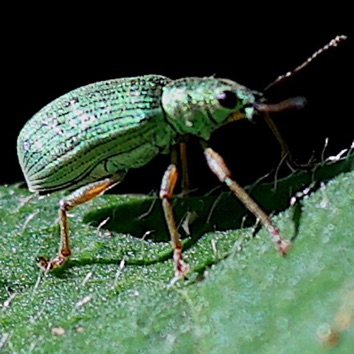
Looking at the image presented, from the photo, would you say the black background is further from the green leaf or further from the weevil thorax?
the green leaf

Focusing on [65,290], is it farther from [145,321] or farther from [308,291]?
[308,291]

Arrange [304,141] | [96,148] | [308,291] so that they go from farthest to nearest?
[304,141] → [96,148] → [308,291]

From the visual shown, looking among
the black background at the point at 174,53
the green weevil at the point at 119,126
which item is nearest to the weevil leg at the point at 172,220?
the green weevil at the point at 119,126

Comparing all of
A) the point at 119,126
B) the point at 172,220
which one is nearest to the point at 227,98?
the point at 119,126

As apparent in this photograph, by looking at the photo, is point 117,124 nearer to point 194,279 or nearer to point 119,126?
point 119,126

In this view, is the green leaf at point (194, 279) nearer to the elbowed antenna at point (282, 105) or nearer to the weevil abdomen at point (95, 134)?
the weevil abdomen at point (95, 134)

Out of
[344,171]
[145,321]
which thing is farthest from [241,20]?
[145,321]

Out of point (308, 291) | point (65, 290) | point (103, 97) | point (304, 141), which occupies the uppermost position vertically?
point (103, 97)
